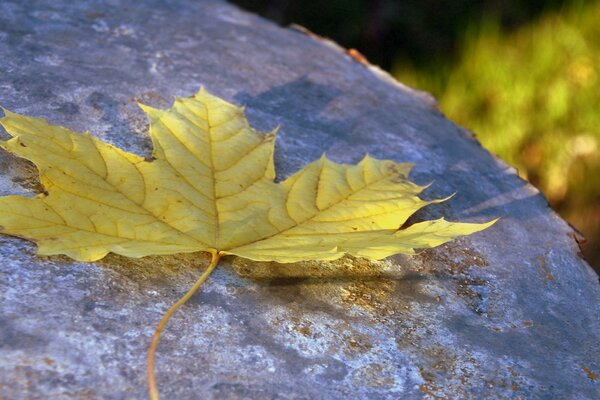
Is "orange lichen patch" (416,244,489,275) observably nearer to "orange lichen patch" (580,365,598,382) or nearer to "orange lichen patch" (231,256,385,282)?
"orange lichen patch" (231,256,385,282)

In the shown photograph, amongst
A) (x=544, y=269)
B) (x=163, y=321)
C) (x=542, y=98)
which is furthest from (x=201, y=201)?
(x=542, y=98)

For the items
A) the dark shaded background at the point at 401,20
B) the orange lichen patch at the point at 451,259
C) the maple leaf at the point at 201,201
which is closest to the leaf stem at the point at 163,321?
the maple leaf at the point at 201,201

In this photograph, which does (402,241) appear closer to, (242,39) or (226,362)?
(226,362)

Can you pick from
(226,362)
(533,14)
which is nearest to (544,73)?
(533,14)

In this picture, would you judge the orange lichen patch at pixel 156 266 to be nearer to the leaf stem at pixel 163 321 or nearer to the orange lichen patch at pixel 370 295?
the leaf stem at pixel 163 321

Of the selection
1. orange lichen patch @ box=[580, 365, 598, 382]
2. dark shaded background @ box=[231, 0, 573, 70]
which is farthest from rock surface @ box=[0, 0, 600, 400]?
dark shaded background @ box=[231, 0, 573, 70]

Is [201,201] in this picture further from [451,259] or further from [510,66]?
[510,66]
